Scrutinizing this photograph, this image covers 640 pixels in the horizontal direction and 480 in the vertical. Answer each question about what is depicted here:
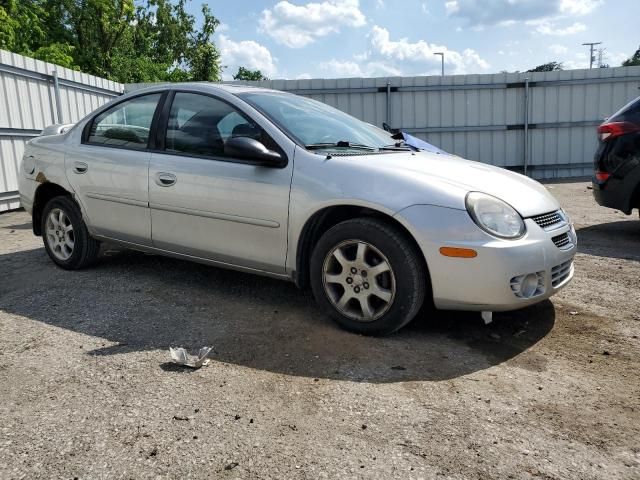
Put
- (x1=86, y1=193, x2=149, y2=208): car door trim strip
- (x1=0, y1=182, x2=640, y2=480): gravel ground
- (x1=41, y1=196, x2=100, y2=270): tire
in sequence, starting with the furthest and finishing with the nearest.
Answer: (x1=41, y1=196, x2=100, y2=270): tire, (x1=86, y1=193, x2=149, y2=208): car door trim strip, (x1=0, y1=182, x2=640, y2=480): gravel ground

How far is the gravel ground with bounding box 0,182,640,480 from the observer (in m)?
2.19

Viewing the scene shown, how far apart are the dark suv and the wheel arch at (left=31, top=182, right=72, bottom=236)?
5411mm

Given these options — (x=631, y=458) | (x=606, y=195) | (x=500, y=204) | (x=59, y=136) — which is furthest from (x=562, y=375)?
(x=59, y=136)

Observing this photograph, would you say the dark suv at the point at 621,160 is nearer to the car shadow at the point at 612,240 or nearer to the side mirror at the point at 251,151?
the car shadow at the point at 612,240

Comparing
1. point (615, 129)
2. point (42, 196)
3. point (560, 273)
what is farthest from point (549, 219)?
point (42, 196)

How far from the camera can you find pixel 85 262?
193 inches

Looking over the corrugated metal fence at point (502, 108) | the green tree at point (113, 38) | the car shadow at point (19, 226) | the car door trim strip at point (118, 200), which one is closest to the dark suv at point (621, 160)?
the car door trim strip at point (118, 200)

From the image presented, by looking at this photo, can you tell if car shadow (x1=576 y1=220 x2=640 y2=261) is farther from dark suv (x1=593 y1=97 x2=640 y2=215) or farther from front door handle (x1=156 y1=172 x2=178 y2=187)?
front door handle (x1=156 y1=172 x2=178 y2=187)

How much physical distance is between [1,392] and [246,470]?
144cm

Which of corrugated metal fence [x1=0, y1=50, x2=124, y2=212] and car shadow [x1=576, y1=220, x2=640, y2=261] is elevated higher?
corrugated metal fence [x1=0, y1=50, x2=124, y2=212]

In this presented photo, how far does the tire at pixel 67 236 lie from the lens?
4801 millimetres

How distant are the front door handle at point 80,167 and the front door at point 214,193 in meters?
0.81

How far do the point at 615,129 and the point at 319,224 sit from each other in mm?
4115

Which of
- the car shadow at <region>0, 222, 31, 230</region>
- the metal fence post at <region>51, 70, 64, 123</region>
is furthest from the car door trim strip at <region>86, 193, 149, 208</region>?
the metal fence post at <region>51, 70, 64, 123</region>
